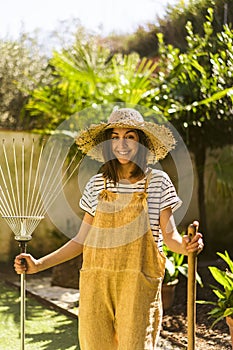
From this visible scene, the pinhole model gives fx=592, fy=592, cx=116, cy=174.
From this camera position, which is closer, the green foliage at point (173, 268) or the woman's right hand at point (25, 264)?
the woman's right hand at point (25, 264)

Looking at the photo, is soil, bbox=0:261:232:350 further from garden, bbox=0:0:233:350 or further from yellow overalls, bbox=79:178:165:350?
yellow overalls, bbox=79:178:165:350

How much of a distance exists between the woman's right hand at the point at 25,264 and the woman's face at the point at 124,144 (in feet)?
1.87

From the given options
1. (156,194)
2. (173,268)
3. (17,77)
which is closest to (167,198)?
(156,194)


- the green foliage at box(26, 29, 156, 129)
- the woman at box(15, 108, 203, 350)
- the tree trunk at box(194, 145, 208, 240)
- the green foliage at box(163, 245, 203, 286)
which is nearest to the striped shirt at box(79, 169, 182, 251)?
the woman at box(15, 108, 203, 350)

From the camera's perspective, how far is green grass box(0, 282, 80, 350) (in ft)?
13.8

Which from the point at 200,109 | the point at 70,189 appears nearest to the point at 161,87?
the point at 200,109

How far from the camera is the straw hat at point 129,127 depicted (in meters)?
2.55

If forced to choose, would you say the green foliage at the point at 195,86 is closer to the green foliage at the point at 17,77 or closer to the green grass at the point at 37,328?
the green foliage at the point at 17,77

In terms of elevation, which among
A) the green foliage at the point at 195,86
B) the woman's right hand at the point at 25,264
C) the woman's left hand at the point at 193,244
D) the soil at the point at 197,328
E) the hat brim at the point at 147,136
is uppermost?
the green foliage at the point at 195,86

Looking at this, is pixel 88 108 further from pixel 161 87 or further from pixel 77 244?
pixel 77 244

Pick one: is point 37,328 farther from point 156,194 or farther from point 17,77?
point 17,77

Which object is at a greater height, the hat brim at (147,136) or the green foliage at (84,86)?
the green foliage at (84,86)

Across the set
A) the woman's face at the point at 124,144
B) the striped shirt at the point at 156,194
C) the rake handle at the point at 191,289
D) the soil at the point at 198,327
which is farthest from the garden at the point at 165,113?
the woman's face at the point at 124,144

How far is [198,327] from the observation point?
15.1 feet
